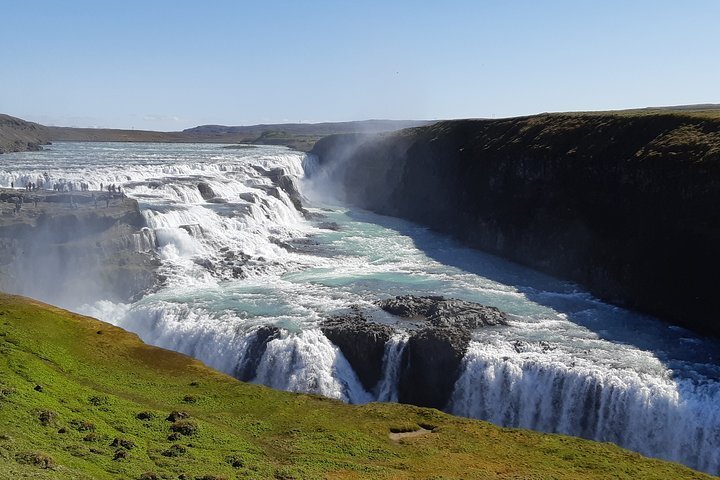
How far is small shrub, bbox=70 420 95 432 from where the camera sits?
2147 centimetres

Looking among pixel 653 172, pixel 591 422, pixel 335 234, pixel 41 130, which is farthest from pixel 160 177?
pixel 41 130

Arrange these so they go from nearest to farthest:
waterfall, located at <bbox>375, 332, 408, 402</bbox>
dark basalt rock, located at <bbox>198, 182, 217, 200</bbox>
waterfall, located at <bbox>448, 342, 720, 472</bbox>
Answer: waterfall, located at <bbox>448, 342, 720, 472</bbox>, waterfall, located at <bbox>375, 332, 408, 402</bbox>, dark basalt rock, located at <bbox>198, 182, 217, 200</bbox>

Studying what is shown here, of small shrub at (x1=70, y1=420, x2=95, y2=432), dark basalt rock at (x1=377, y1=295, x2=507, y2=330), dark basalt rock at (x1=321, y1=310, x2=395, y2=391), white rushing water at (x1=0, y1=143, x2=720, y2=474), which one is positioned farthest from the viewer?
dark basalt rock at (x1=377, y1=295, x2=507, y2=330)

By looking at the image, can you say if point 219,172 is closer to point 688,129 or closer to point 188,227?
point 188,227

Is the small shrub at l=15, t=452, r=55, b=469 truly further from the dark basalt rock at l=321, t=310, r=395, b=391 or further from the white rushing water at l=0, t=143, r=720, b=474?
the dark basalt rock at l=321, t=310, r=395, b=391

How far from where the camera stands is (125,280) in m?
48.8

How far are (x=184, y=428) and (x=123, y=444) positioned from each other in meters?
2.81

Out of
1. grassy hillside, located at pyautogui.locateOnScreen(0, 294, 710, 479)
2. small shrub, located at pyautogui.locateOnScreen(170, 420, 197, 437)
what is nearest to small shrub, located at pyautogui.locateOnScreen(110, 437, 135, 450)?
grassy hillside, located at pyautogui.locateOnScreen(0, 294, 710, 479)

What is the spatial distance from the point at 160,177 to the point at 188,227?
1065 inches

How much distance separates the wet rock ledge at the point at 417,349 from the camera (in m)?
37.0

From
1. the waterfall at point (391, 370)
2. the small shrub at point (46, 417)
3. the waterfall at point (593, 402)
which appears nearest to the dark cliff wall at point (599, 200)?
the waterfall at point (593, 402)

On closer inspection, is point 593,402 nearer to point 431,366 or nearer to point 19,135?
point 431,366

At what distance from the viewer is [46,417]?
21.1 m

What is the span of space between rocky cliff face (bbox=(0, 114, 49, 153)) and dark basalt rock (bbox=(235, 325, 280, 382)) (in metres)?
101
